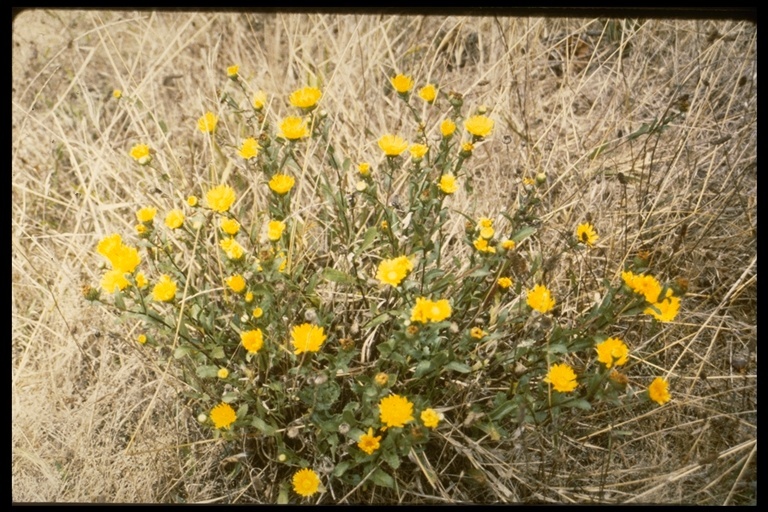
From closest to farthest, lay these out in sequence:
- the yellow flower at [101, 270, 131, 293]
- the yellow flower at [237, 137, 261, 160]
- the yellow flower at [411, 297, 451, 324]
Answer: the yellow flower at [411, 297, 451, 324] → the yellow flower at [101, 270, 131, 293] → the yellow flower at [237, 137, 261, 160]

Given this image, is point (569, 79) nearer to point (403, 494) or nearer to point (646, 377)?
point (646, 377)

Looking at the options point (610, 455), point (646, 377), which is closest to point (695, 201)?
point (646, 377)

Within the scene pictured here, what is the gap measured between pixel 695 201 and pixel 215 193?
1620mm

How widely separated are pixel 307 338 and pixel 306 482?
0.39 meters

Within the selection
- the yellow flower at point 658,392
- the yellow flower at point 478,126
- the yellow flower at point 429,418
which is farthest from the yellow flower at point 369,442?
the yellow flower at point 478,126

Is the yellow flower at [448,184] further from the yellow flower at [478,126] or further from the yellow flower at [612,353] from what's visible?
the yellow flower at [612,353]

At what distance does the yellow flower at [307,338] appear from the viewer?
4.39ft

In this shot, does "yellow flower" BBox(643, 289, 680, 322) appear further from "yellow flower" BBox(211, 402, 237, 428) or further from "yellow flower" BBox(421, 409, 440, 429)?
"yellow flower" BBox(211, 402, 237, 428)

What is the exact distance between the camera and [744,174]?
1.88 m

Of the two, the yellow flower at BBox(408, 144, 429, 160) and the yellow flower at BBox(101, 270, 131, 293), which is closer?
the yellow flower at BBox(101, 270, 131, 293)

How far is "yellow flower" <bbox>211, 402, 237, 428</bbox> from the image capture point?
1.37 meters

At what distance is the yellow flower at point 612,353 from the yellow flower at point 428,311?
39cm

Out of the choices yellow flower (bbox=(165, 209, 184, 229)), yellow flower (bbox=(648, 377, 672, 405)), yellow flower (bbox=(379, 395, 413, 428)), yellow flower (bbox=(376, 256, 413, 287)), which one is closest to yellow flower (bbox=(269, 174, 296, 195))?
yellow flower (bbox=(165, 209, 184, 229))

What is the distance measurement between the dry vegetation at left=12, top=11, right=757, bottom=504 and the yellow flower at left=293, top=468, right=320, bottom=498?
13cm
